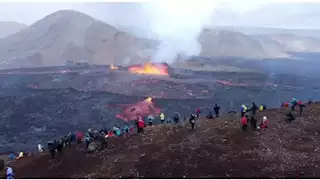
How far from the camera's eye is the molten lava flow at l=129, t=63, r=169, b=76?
8519cm

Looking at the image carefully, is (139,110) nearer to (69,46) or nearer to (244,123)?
(244,123)

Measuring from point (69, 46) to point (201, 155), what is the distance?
4249 inches

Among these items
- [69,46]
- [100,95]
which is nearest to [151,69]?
[100,95]

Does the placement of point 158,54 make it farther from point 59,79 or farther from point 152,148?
point 152,148

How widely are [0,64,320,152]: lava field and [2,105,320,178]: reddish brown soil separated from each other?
69.2 feet

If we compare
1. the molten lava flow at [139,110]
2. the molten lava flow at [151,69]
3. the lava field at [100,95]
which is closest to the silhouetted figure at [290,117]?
the lava field at [100,95]

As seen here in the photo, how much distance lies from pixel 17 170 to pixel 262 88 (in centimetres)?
5429

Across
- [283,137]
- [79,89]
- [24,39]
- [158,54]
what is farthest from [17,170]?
[24,39]

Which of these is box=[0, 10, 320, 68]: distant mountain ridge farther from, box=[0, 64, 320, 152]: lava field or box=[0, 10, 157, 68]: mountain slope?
box=[0, 64, 320, 152]: lava field

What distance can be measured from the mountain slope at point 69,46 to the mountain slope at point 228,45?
28165mm

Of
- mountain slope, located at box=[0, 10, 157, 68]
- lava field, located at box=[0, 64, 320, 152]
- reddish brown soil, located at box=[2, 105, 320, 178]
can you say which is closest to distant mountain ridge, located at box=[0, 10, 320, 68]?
mountain slope, located at box=[0, 10, 157, 68]

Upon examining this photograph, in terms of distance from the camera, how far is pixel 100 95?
66.2 m

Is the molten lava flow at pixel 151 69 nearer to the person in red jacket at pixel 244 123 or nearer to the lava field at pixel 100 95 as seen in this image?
the lava field at pixel 100 95

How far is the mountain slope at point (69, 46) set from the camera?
117m
